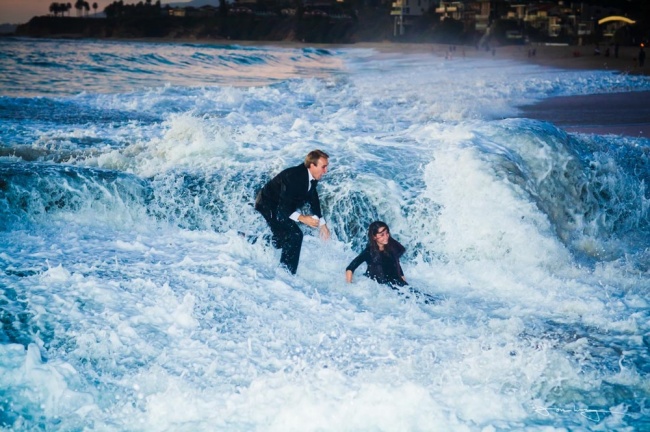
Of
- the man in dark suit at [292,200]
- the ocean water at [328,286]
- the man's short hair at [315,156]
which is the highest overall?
the man's short hair at [315,156]

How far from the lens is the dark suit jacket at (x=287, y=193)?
728 centimetres

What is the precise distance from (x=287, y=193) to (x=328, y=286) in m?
1.40

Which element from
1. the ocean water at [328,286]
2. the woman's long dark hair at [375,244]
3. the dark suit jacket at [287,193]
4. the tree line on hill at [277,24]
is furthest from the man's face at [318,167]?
the tree line on hill at [277,24]

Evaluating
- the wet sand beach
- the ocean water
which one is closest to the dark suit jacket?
the ocean water

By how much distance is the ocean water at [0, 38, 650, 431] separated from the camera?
5.29 metres

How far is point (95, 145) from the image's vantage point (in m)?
14.1

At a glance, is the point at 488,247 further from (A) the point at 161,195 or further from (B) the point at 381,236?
(A) the point at 161,195

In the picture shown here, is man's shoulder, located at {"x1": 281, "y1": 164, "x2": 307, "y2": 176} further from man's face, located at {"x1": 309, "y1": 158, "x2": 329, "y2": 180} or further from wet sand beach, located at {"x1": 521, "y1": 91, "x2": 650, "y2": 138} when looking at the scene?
wet sand beach, located at {"x1": 521, "y1": 91, "x2": 650, "y2": 138}

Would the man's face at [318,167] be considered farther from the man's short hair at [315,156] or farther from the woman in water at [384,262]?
the woman in water at [384,262]

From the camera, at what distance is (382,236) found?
731 cm

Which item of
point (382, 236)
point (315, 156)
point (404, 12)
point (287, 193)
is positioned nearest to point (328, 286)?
point (382, 236)

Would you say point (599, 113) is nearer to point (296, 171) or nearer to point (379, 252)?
point (379, 252)

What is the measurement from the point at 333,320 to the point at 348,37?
141 m

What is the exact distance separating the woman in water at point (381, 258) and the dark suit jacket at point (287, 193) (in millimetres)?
700
